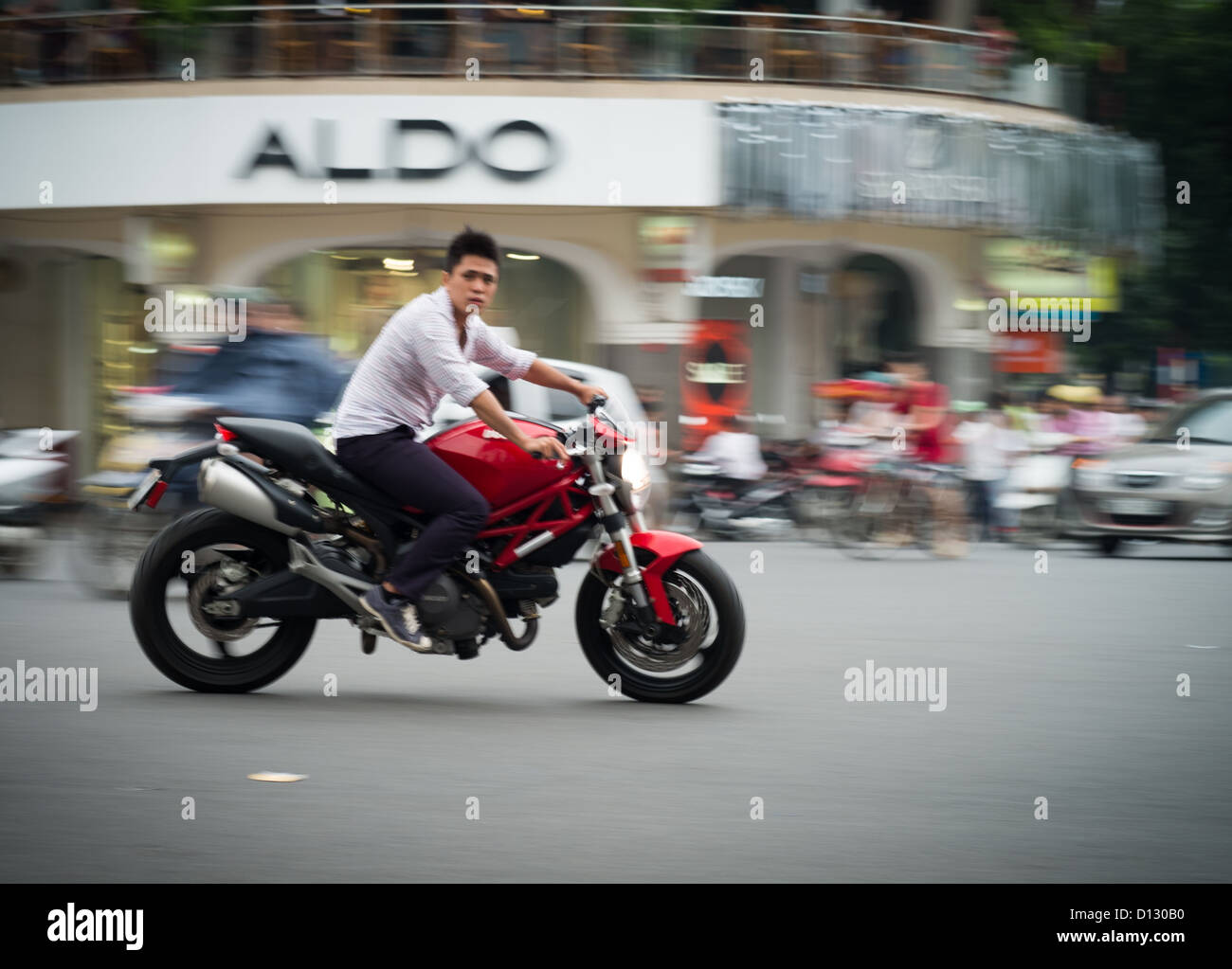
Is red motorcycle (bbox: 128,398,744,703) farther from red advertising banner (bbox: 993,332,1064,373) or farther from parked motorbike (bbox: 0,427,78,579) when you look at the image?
red advertising banner (bbox: 993,332,1064,373)

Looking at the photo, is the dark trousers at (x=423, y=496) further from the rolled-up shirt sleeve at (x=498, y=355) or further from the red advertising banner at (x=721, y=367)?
the red advertising banner at (x=721, y=367)

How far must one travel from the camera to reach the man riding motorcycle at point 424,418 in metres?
7.09

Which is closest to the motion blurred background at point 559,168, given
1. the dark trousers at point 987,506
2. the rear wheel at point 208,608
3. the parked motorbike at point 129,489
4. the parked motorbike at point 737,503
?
the parked motorbike at point 737,503

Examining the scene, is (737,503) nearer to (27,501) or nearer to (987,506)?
(987,506)

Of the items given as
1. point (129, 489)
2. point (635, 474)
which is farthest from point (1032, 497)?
point (635, 474)

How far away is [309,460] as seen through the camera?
730 cm

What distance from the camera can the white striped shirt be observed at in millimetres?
7094

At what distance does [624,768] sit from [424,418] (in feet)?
6.29

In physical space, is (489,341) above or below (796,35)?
below
